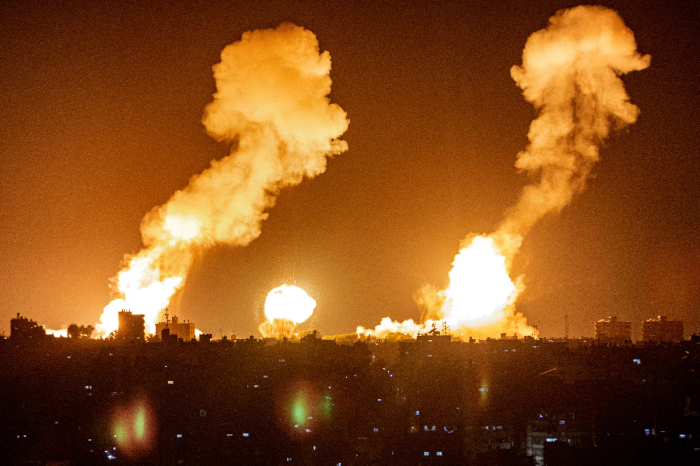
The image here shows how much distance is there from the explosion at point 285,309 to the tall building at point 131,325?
50.0ft

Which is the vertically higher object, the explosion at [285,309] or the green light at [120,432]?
the explosion at [285,309]

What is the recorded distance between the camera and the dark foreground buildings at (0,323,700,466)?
57344 mm

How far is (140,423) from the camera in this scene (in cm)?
6000

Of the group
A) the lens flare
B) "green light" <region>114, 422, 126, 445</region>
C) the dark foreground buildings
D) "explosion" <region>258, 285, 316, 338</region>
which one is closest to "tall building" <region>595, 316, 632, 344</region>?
the dark foreground buildings

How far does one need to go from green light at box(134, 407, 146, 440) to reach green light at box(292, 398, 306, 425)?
10265mm

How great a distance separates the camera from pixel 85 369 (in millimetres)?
65062

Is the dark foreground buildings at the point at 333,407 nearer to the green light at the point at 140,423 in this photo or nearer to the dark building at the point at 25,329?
the green light at the point at 140,423

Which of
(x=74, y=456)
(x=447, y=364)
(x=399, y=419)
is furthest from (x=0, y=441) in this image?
(x=447, y=364)

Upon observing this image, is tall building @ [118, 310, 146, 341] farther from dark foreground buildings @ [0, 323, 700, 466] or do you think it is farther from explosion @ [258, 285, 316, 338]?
explosion @ [258, 285, 316, 338]

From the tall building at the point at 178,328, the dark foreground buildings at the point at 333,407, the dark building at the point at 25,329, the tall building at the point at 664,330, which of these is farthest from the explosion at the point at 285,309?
the tall building at the point at 664,330

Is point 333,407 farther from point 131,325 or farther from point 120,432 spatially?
point 131,325

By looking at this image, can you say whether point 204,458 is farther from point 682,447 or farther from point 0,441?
point 682,447

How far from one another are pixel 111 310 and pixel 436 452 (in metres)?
37.1

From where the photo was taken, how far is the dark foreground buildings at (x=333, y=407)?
57344 mm
